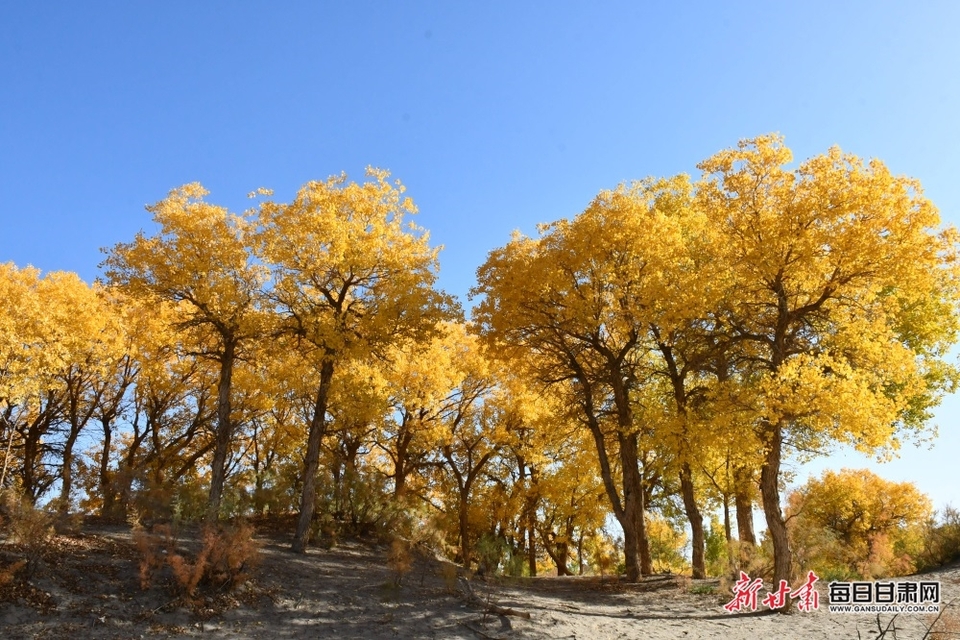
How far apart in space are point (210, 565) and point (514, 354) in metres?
8.71

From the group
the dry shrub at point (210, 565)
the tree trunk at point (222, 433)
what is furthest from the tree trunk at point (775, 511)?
the tree trunk at point (222, 433)

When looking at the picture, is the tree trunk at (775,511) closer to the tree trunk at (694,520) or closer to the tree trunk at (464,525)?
the tree trunk at (694,520)

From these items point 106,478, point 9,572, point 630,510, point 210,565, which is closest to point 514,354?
point 630,510

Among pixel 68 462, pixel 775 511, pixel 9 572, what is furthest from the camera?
pixel 68 462

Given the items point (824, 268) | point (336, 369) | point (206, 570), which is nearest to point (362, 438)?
point (336, 369)

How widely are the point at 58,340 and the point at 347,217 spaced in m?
9.50

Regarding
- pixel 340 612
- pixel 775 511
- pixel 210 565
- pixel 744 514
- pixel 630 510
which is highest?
pixel 775 511

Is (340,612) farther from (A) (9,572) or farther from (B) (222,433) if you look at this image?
(B) (222,433)

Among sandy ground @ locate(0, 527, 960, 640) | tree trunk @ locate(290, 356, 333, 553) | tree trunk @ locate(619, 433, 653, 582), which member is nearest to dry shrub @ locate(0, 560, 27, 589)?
sandy ground @ locate(0, 527, 960, 640)

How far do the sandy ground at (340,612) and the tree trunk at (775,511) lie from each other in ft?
2.89

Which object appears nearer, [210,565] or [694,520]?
[210,565]

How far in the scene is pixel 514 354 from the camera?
1561cm

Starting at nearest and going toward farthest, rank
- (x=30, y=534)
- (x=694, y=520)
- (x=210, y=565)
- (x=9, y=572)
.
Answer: (x=9, y=572) < (x=30, y=534) < (x=210, y=565) < (x=694, y=520)

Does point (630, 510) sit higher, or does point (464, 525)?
point (630, 510)
